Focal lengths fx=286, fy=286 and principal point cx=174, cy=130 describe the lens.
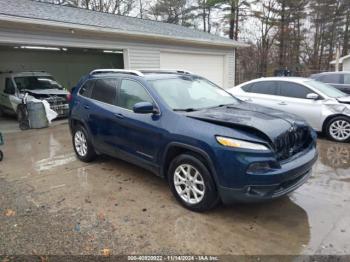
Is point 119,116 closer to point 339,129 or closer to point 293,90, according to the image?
point 293,90

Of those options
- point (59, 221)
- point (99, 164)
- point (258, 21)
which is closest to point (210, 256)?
point (59, 221)

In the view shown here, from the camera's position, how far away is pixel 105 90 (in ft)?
15.7

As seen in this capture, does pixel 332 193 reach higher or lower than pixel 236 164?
lower

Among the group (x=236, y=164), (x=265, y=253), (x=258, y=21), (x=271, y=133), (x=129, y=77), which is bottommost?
(x=265, y=253)

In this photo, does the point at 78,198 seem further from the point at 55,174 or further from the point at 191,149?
the point at 191,149

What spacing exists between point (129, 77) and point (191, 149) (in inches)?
68.3

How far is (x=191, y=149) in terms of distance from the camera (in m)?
3.30

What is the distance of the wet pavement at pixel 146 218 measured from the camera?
9.30ft

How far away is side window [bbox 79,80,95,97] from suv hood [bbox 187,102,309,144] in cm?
240

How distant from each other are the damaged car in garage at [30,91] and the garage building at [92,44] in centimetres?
129

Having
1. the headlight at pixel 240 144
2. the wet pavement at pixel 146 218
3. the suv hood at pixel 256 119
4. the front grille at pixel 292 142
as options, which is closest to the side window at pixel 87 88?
the wet pavement at pixel 146 218

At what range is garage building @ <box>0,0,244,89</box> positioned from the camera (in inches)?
334

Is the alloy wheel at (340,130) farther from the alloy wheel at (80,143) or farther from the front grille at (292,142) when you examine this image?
the alloy wheel at (80,143)

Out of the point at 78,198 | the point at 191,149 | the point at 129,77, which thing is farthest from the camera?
the point at 129,77
